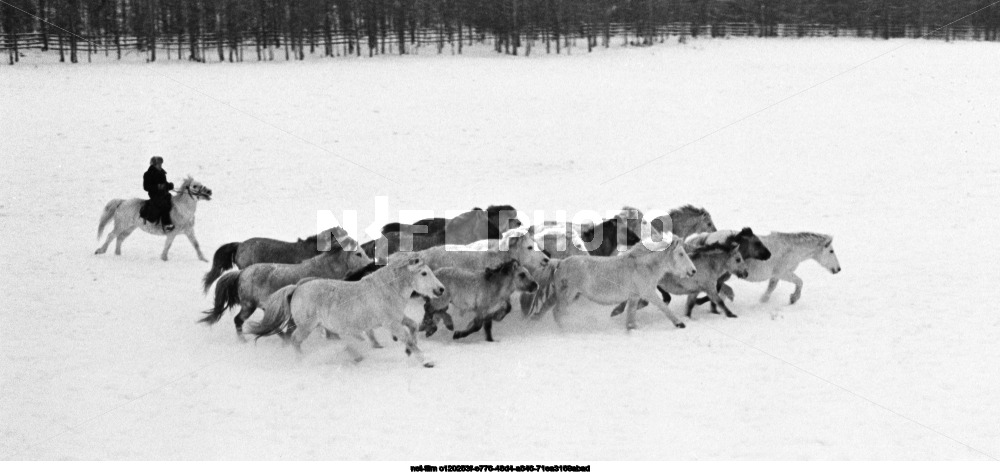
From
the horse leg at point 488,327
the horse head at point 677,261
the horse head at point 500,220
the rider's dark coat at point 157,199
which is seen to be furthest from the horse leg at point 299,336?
the rider's dark coat at point 157,199

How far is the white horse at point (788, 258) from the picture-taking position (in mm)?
12664

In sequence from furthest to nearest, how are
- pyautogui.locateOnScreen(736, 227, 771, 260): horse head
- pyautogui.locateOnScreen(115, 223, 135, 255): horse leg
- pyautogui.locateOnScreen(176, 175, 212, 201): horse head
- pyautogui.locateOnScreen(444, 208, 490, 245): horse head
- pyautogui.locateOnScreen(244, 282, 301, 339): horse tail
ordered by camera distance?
pyautogui.locateOnScreen(115, 223, 135, 255): horse leg < pyautogui.locateOnScreen(176, 175, 212, 201): horse head < pyautogui.locateOnScreen(444, 208, 490, 245): horse head < pyautogui.locateOnScreen(736, 227, 771, 260): horse head < pyautogui.locateOnScreen(244, 282, 301, 339): horse tail

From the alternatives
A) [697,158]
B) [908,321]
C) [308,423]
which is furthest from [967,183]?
[308,423]

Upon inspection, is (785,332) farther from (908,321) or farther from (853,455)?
(853,455)

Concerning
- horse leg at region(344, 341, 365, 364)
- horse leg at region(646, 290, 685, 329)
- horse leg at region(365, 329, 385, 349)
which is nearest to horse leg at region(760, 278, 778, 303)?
horse leg at region(646, 290, 685, 329)

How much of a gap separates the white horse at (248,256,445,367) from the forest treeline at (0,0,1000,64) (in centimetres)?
3001

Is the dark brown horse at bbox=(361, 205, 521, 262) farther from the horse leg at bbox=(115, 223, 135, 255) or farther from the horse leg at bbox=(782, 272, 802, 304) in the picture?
the horse leg at bbox=(115, 223, 135, 255)

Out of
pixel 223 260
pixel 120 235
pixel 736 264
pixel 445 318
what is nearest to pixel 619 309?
pixel 736 264

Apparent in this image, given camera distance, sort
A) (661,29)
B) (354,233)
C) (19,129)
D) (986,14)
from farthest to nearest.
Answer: (986,14) < (661,29) < (19,129) < (354,233)

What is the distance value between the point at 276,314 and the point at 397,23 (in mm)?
35334

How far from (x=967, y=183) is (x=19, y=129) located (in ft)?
87.3

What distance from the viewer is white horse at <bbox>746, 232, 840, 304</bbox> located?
1266cm

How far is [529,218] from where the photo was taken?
2003 centimetres

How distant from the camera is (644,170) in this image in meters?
24.6
